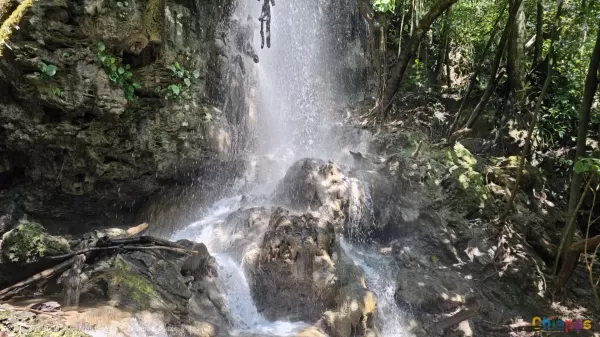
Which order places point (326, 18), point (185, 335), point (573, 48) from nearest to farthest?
point (185, 335) < point (573, 48) < point (326, 18)

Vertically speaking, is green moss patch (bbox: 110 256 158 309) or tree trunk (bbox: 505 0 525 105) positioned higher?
tree trunk (bbox: 505 0 525 105)

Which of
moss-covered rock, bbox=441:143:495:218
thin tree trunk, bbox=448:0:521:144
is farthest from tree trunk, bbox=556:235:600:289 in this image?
thin tree trunk, bbox=448:0:521:144

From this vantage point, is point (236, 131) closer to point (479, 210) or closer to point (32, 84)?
point (32, 84)

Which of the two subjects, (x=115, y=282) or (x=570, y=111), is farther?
(x=570, y=111)

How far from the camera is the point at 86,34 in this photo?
6.79 meters

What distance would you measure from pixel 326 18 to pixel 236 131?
8172 mm

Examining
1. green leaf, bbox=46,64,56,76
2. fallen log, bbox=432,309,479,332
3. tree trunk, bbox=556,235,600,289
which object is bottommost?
fallen log, bbox=432,309,479,332

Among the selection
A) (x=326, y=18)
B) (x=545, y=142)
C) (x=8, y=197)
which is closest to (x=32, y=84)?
(x=8, y=197)

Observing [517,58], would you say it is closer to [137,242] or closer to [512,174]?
[512,174]

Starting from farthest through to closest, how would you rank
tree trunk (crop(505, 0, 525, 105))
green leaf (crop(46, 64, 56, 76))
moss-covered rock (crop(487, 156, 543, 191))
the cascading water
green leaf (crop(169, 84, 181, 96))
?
tree trunk (crop(505, 0, 525, 105)) → moss-covered rock (crop(487, 156, 543, 191)) → green leaf (crop(169, 84, 181, 96)) → green leaf (crop(46, 64, 56, 76)) → the cascading water

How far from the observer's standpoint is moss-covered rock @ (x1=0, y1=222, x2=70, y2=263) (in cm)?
434

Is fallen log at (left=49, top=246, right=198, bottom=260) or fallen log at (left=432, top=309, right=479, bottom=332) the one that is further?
fallen log at (left=432, top=309, right=479, bottom=332)

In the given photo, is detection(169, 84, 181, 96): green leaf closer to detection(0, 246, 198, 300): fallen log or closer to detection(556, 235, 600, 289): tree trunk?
detection(0, 246, 198, 300): fallen log

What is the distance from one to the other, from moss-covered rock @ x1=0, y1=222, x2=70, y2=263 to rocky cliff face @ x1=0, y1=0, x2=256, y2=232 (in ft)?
9.73
